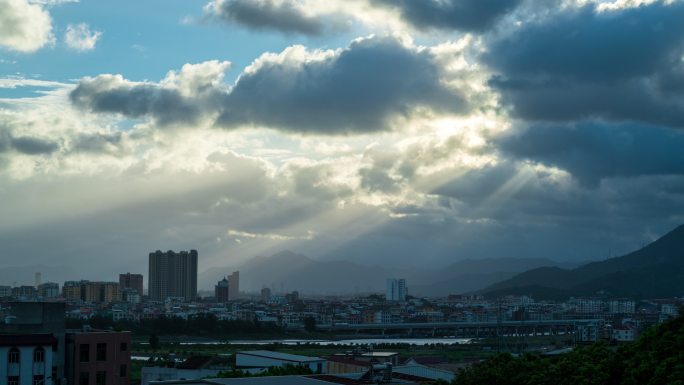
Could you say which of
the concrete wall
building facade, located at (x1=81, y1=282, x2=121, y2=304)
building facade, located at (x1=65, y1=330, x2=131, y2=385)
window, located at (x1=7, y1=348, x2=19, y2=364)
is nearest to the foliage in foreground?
building facade, located at (x1=65, y1=330, x2=131, y2=385)

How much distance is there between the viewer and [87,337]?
24.9 m

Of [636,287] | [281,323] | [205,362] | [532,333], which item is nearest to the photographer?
[205,362]

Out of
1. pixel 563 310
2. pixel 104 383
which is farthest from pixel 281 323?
pixel 104 383

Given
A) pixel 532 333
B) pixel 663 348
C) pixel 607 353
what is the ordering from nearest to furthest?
pixel 663 348, pixel 607 353, pixel 532 333

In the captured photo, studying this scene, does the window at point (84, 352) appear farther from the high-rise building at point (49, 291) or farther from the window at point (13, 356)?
the high-rise building at point (49, 291)

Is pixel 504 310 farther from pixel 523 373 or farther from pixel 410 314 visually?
pixel 523 373

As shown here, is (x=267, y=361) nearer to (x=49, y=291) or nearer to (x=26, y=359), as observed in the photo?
(x=26, y=359)

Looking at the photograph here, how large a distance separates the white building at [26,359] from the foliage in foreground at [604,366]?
10725 mm

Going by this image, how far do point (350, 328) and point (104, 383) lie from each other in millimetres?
100039

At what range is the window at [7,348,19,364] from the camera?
22938 millimetres

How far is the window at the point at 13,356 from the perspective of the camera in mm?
22938

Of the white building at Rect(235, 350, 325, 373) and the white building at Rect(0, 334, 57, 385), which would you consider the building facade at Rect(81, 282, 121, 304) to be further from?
the white building at Rect(0, 334, 57, 385)

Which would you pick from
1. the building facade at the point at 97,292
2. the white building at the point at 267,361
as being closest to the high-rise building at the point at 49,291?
the building facade at the point at 97,292

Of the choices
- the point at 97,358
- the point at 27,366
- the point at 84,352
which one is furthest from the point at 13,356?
the point at 97,358
